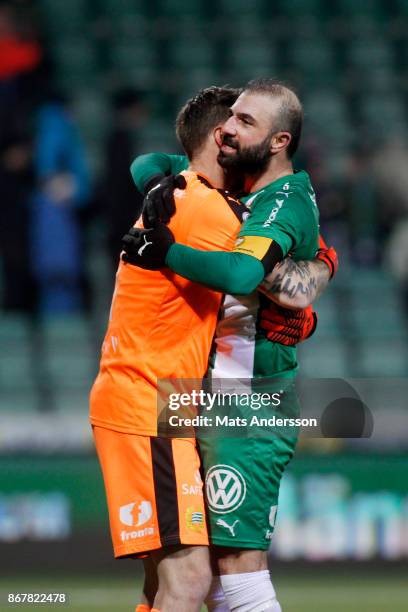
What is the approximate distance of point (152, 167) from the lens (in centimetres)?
542

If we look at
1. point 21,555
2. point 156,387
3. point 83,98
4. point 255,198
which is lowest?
point 21,555

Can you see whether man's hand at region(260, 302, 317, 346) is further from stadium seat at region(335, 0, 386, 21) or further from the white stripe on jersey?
stadium seat at region(335, 0, 386, 21)

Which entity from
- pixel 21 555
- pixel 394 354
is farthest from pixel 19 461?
pixel 394 354

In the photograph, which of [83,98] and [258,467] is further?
[83,98]

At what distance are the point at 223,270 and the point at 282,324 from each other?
46 centimetres

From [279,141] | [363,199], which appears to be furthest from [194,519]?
[363,199]

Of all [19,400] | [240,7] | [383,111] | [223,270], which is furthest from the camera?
[240,7]

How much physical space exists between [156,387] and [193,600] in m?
0.74

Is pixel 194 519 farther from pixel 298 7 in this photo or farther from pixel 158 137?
pixel 298 7

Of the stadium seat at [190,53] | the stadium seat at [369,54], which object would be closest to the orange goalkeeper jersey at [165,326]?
the stadium seat at [190,53]

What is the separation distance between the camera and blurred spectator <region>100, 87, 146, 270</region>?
887 centimetres

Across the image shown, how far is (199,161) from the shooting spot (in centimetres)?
493

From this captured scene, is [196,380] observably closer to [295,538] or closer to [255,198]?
[255,198]

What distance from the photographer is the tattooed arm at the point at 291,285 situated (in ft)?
15.3
